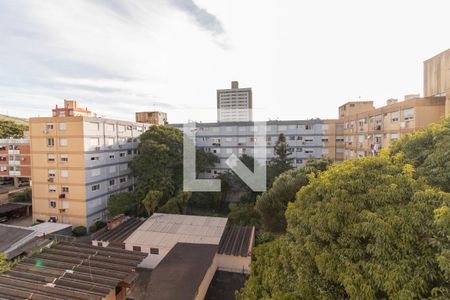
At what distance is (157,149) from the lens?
895 inches

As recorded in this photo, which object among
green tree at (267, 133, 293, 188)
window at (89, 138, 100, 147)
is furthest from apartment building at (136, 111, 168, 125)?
green tree at (267, 133, 293, 188)

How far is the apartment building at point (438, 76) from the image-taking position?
49.1 feet

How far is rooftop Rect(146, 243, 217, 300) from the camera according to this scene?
27.1 feet

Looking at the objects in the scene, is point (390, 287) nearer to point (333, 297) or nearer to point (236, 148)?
point (333, 297)

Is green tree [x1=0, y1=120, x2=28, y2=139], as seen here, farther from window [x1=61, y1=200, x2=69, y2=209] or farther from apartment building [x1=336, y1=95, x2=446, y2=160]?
apartment building [x1=336, y1=95, x2=446, y2=160]

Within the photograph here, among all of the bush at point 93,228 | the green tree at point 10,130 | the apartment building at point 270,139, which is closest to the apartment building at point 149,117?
the apartment building at point 270,139

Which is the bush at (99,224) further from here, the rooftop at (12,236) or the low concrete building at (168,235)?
the low concrete building at (168,235)

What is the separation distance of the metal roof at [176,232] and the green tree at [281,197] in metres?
2.82

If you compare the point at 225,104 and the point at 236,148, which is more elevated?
the point at 225,104

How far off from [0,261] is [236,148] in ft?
85.5

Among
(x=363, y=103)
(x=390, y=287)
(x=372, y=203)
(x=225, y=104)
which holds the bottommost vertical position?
(x=390, y=287)

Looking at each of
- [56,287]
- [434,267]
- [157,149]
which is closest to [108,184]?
[157,149]

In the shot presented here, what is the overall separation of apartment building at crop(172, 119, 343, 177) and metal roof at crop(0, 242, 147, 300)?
22.0 m

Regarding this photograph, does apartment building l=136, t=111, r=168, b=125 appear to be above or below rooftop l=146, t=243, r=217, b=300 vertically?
above
